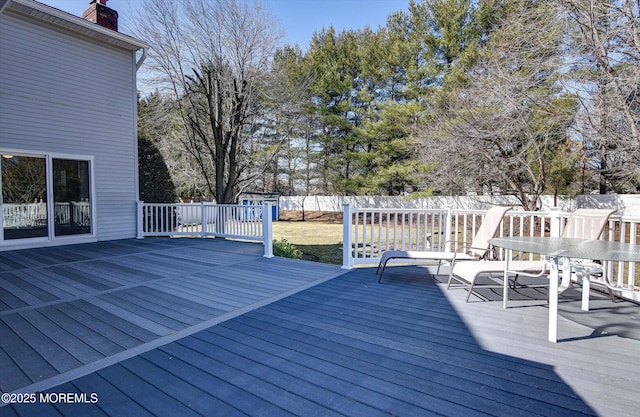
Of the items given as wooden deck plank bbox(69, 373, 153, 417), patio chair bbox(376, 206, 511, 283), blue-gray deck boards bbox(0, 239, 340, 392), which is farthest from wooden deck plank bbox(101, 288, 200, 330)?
patio chair bbox(376, 206, 511, 283)

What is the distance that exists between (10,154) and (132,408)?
24.2 feet

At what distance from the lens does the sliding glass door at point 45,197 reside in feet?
21.8

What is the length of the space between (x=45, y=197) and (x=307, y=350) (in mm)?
7431

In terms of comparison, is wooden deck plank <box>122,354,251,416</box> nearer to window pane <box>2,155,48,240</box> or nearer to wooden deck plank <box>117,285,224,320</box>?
wooden deck plank <box>117,285,224,320</box>

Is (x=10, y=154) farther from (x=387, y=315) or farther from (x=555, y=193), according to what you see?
(x=555, y=193)

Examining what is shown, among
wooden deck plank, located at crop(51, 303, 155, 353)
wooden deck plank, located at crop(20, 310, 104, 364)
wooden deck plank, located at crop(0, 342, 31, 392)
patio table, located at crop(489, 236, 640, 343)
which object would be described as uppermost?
patio table, located at crop(489, 236, 640, 343)

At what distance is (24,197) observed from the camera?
6.77 m

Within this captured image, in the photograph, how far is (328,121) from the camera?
18922 millimetres

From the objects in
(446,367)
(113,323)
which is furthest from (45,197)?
(446,367)

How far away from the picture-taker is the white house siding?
6531 millimetres

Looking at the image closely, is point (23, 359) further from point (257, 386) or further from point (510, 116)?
point (510, 116)

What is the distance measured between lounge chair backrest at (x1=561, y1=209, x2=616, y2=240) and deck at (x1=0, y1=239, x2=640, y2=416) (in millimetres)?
708

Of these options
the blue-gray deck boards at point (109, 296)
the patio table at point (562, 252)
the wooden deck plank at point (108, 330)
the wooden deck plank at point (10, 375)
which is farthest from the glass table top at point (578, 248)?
the wooden deck plank at point (10, 375)

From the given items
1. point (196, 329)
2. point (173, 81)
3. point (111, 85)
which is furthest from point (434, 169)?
point (196, 329)
